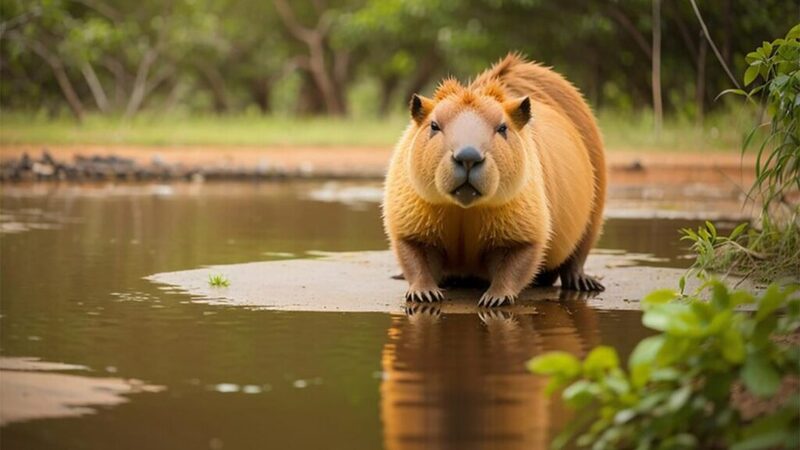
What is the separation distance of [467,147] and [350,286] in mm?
1779

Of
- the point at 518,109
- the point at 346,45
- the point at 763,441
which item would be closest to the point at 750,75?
the point at 518,109

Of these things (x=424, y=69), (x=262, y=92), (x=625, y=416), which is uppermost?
(x=424, y=69)

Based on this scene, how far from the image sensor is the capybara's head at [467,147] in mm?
7590

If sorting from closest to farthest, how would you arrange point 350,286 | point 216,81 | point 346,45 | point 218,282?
1. point 218,282
2. point 350,286
3. point 346,45
4. point 216,81

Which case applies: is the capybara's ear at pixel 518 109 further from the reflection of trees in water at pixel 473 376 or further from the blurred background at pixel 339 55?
the blurred background at pixel 339 55

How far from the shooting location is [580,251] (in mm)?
9219

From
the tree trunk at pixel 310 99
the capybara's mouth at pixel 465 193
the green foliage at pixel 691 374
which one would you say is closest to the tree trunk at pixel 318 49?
the tree trunk at pixel 310 99

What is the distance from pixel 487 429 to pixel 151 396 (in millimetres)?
1420

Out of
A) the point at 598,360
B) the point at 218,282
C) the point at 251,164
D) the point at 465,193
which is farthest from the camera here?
the point at 251,164

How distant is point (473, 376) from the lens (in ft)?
19.9

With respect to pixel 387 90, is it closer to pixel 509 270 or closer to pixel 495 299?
pixel 509 270

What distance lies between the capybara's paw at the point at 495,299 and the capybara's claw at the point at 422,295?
25 centimetres

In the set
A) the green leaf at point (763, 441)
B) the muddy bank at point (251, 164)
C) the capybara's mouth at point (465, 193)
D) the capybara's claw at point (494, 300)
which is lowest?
the muddy bank at point (251, 164)

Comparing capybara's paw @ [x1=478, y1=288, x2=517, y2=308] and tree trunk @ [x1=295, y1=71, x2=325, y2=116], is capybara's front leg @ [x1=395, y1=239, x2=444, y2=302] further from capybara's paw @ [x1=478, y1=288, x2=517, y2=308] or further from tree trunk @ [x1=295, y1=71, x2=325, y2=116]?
tree trunk @ [x1=295, y1=71, x2=325, y2=116]
